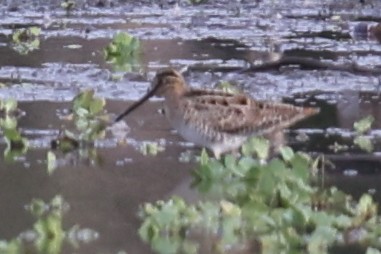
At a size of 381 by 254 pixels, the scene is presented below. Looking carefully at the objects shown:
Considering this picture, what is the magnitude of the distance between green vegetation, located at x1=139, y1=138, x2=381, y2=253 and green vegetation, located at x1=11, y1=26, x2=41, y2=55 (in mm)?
7461

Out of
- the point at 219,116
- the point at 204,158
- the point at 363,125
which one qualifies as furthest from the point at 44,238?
the point at 363,125

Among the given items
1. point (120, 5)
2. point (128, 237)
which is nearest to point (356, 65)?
point (128, 237)

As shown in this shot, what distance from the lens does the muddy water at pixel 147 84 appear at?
874 centimetres

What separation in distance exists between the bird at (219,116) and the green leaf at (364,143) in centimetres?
47

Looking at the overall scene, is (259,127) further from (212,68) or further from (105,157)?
(212,68)

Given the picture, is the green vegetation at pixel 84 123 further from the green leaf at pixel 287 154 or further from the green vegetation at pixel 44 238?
the green vegetation at pixel 44 238

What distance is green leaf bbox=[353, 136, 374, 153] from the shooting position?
1016 centimetres

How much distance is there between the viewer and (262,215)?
7.81 meters

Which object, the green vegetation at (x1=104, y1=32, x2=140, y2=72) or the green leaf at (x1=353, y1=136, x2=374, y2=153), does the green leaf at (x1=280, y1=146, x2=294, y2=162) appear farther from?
the green vegetation at (x1=104, y1=32, x2=140, y2=72)

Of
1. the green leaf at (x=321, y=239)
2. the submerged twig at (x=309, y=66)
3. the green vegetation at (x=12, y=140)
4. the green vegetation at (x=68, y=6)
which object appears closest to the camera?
the green leaf at (x=321, y=239)

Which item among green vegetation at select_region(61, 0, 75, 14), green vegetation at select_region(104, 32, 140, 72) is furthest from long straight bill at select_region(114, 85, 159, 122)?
green vegetation at select_region(61, 0, 75, 14)

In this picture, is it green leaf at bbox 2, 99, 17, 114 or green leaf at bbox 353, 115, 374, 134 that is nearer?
green leaf at bbox 353, 115, 374, 134

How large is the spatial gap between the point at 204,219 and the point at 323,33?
10.1 metres

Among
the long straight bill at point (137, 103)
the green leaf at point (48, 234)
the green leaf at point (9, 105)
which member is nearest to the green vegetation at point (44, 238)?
the green leaf at point (48, 234)
